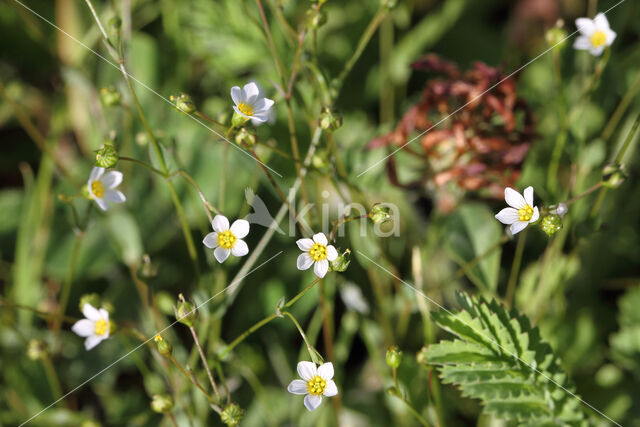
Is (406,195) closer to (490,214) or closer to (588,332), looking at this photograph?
(490,214)

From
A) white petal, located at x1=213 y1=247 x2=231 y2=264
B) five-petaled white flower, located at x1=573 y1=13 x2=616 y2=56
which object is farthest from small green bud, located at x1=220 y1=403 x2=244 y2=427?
five-petaled white flower, located at x1=573 y1=13 x2=616 y2=56

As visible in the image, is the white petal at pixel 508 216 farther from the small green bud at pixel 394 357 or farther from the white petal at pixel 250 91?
the white petal at pixel 250 91

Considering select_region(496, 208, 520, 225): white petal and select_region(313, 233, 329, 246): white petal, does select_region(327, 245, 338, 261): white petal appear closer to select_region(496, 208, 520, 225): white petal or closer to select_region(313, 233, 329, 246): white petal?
select_region(313, 233, 329, 246): white petal

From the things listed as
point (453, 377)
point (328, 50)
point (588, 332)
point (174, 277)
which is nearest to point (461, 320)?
point (453, 377)

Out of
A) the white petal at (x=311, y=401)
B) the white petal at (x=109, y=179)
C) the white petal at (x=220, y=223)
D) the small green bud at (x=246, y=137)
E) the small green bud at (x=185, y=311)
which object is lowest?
the white petal at (x=311, y=401)

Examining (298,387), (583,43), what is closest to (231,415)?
(298,387)

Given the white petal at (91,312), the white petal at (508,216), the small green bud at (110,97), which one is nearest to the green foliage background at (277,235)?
the small green bud at (110,97)

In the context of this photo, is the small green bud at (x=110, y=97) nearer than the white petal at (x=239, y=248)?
No
